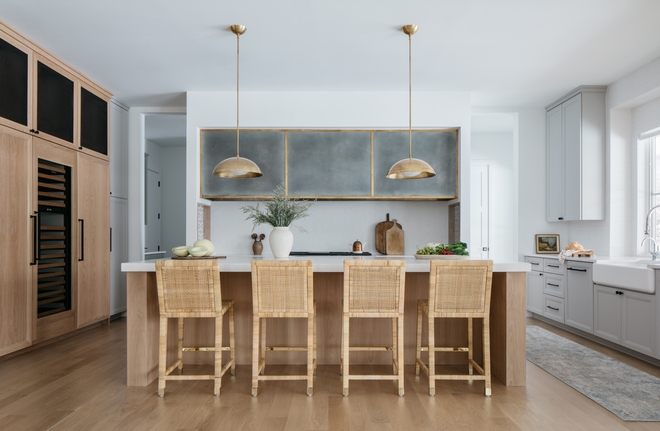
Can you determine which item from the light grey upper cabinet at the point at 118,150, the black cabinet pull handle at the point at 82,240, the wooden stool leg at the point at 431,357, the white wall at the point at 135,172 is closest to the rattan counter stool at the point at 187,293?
the wooden stool leg at the point at 431,357

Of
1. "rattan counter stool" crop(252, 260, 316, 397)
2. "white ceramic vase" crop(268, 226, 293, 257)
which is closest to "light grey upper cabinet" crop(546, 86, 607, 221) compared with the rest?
"white ceramic vase" crop(268, 226, 293, 257)

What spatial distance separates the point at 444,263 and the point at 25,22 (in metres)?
3.86

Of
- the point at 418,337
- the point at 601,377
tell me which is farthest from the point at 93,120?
the point at 601,377

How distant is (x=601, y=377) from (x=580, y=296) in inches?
62.0

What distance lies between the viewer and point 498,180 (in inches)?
307

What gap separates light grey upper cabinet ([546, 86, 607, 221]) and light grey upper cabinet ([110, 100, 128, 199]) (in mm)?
5707

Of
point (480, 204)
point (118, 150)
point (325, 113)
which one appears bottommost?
point (480, 204)

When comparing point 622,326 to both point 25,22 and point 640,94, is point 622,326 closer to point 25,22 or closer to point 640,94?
point 640,94

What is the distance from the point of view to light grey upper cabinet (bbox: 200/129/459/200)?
5359 millimetres

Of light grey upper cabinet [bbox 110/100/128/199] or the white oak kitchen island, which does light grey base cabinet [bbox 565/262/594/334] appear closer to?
the white oak kitchen island

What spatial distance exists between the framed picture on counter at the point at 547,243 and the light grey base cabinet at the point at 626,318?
1.46m

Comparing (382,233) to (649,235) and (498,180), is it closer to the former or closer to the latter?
(649,235)

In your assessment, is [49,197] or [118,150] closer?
[49,197]

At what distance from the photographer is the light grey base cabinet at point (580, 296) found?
4.66m
